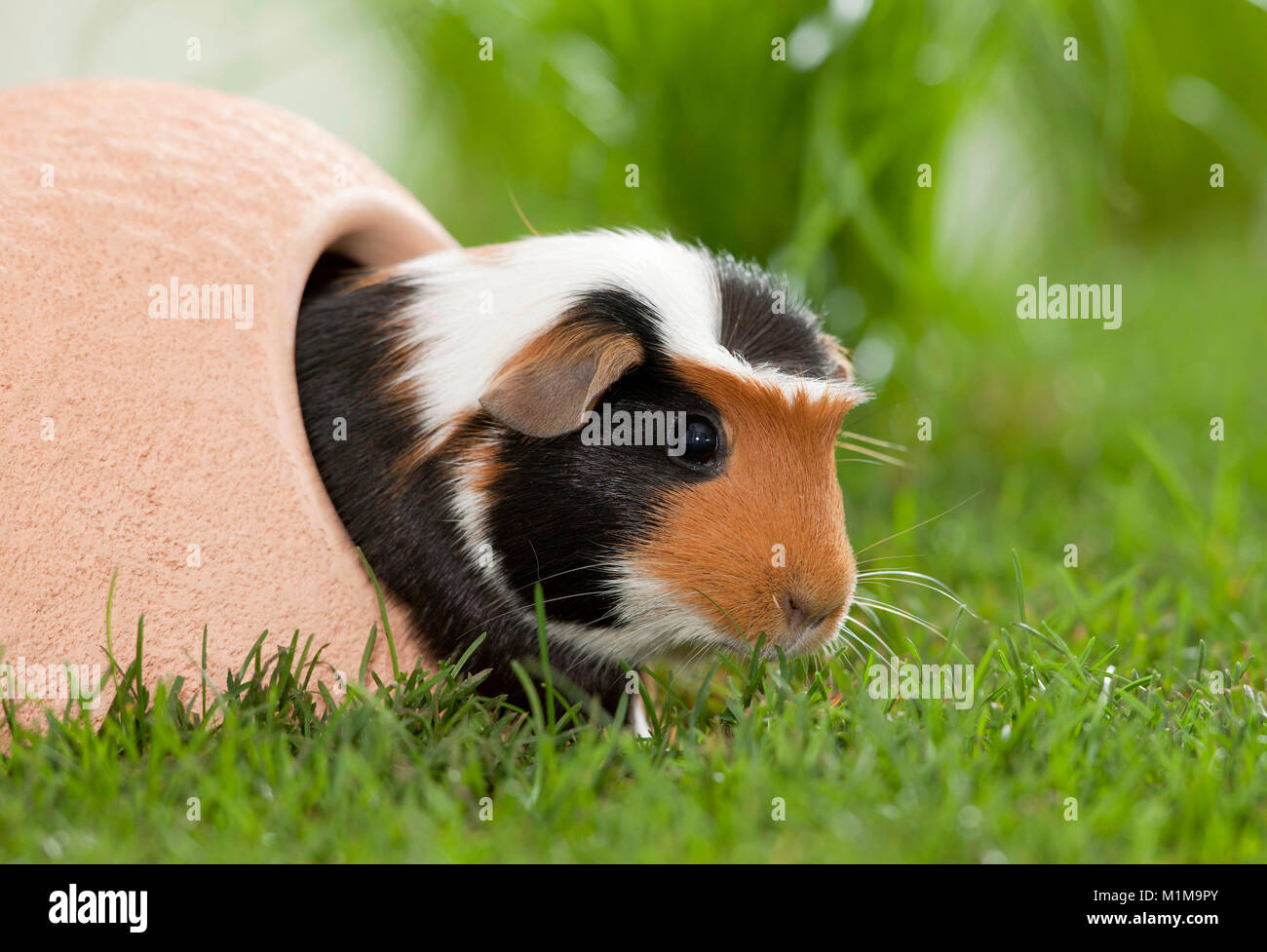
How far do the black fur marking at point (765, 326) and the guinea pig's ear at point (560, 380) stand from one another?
24 cm

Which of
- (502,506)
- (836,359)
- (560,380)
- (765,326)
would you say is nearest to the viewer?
(560,380)

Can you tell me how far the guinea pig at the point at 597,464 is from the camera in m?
2.01

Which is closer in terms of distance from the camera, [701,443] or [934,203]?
[701,443]

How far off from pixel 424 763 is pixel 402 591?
488mm

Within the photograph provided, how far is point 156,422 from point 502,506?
2.16 feet

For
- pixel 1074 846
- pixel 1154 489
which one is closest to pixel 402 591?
pixel 1074 846

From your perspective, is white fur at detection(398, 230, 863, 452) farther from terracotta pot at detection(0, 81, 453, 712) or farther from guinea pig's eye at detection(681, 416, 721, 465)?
terracotta pot at detection(0, 81, 453, 712)

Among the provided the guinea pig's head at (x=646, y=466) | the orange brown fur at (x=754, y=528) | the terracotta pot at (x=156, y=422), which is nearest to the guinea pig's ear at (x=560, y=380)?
the guinea pig's head at (x=646, y=466)

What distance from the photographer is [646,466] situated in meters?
2.06

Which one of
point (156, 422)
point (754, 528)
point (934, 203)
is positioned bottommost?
point (754, 528)

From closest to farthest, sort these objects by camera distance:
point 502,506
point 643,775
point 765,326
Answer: point 643,775
point 502,506
point 765,326

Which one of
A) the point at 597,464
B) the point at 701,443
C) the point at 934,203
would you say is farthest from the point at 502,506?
the point at 934,203

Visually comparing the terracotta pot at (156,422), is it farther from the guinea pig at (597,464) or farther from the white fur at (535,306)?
the white fur at (535,306)

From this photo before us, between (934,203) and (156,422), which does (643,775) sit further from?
(934,203)
